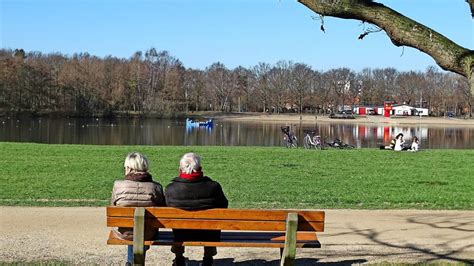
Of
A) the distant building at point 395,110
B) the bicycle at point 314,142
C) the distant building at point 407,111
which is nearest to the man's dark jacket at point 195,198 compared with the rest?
the bicycle at point 314,142

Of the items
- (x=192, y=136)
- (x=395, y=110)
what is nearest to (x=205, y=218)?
(x=192, y=136)

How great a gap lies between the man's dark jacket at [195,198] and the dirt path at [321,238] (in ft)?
3.54

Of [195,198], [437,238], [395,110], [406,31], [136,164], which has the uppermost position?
[395,110]

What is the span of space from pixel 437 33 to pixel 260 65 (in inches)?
5535

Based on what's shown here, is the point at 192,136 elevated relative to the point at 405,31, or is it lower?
lower

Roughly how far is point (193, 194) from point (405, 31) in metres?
2.49

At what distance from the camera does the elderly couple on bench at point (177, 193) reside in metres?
6.31

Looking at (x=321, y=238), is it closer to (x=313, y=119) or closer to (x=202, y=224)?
(x=202, y=224)

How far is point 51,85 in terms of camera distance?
10900cm

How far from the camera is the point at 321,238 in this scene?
8836mm

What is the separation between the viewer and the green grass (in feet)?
41.6

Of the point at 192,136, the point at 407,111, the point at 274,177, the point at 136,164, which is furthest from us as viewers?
the point at 407,111

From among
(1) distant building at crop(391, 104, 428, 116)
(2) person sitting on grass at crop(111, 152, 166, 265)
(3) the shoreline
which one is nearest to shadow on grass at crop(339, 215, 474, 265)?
(2) person sitting on grass at crop(111, 152, 166, 265)

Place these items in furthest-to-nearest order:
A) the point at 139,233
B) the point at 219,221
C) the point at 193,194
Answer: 1. the point at 193,194
2. the point at 219,221
3. the point at 139,233
